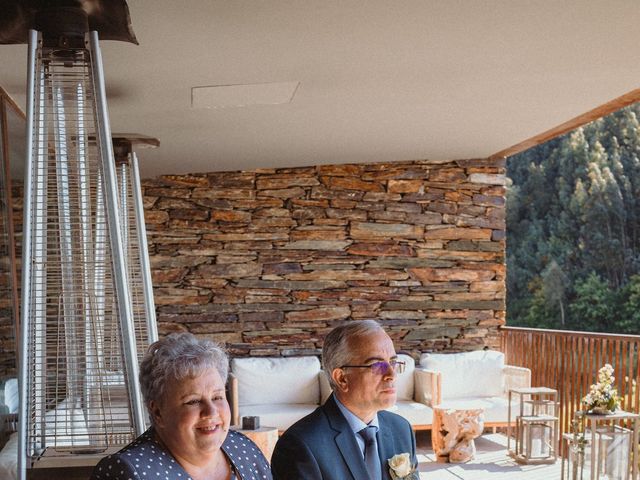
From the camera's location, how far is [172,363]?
7.04ft

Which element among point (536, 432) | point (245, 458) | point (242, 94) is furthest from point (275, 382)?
point (245, 458)

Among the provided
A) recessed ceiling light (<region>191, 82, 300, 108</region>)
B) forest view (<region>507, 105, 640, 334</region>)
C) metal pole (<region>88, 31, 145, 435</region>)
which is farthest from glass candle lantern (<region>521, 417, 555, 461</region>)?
forest view (<region>507, 105, 640, 334</region>)


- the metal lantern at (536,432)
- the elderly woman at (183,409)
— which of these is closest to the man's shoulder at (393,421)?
the elderly woman at (183,409)

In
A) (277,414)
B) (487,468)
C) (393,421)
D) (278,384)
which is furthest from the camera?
(278,384)

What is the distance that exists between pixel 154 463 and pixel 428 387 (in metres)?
5.81

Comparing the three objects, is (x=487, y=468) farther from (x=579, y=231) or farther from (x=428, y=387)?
(x=579, y=231)

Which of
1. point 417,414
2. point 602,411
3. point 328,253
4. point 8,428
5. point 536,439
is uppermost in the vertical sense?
point 328,253

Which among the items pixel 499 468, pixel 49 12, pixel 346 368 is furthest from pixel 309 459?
pixel 499 468

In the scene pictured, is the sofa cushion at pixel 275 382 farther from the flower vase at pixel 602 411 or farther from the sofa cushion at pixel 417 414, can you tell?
the flower vase at pixel 602 411

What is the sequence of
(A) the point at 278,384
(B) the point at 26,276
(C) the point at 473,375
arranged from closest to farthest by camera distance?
(B) the point at 26,276
(A) the point at 278,384
(C) the point at 473,375

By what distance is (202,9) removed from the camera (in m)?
Answer: 3.52

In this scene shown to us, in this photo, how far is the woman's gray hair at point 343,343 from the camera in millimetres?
2689

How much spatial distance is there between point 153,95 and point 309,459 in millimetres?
3130

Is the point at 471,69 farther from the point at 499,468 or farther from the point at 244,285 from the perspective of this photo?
the point at 244,285
